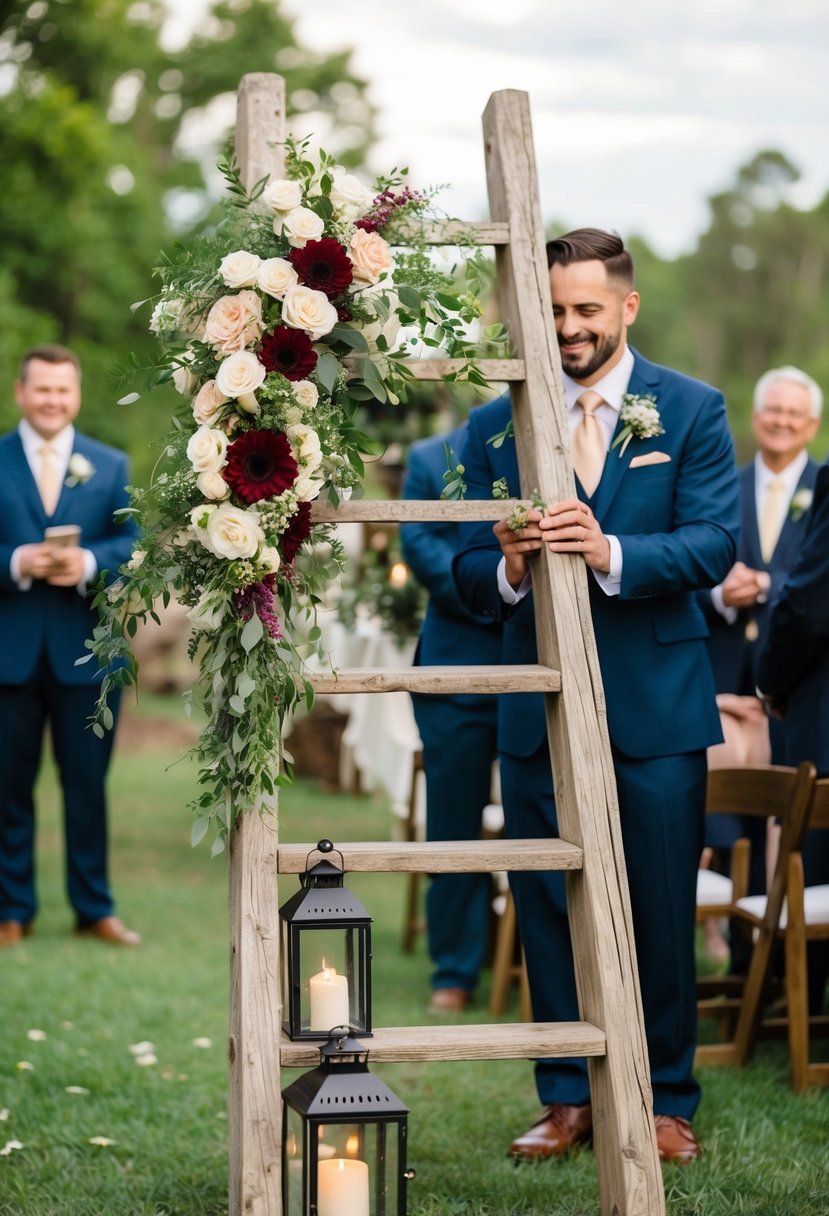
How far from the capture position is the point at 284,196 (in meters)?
3.28

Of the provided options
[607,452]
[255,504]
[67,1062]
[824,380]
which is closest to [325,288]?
[255,504]

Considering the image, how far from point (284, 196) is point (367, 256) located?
225mm

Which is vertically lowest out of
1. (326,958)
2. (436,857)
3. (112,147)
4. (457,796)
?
(326,958)

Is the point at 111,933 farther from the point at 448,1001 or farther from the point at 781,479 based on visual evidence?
the point at 781,479

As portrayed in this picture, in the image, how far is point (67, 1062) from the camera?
196 inches

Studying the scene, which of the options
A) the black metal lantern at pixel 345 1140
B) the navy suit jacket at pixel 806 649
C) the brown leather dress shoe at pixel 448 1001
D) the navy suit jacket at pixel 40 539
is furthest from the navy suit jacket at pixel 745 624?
the black metal lantern at pixel 345 1140

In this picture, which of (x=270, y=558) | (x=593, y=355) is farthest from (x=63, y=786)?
(x=270, y=558)

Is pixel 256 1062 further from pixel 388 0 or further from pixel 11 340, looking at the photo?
pixel 388 0

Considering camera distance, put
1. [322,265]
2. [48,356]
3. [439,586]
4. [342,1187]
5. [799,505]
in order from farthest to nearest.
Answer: [48,356], [799,505], [439,586], [322,265], [342,1187]

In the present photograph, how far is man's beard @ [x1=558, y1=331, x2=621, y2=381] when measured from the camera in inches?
156

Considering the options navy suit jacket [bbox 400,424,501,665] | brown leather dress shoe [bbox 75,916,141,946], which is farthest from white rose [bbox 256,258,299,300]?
brown leather dress shoe [bbox 75,916,141,946]

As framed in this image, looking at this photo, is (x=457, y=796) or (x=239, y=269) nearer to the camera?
(x=239, y=269)

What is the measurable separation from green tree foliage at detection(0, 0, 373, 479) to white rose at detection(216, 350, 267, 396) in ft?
1.02

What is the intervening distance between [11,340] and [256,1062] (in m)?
11.9
